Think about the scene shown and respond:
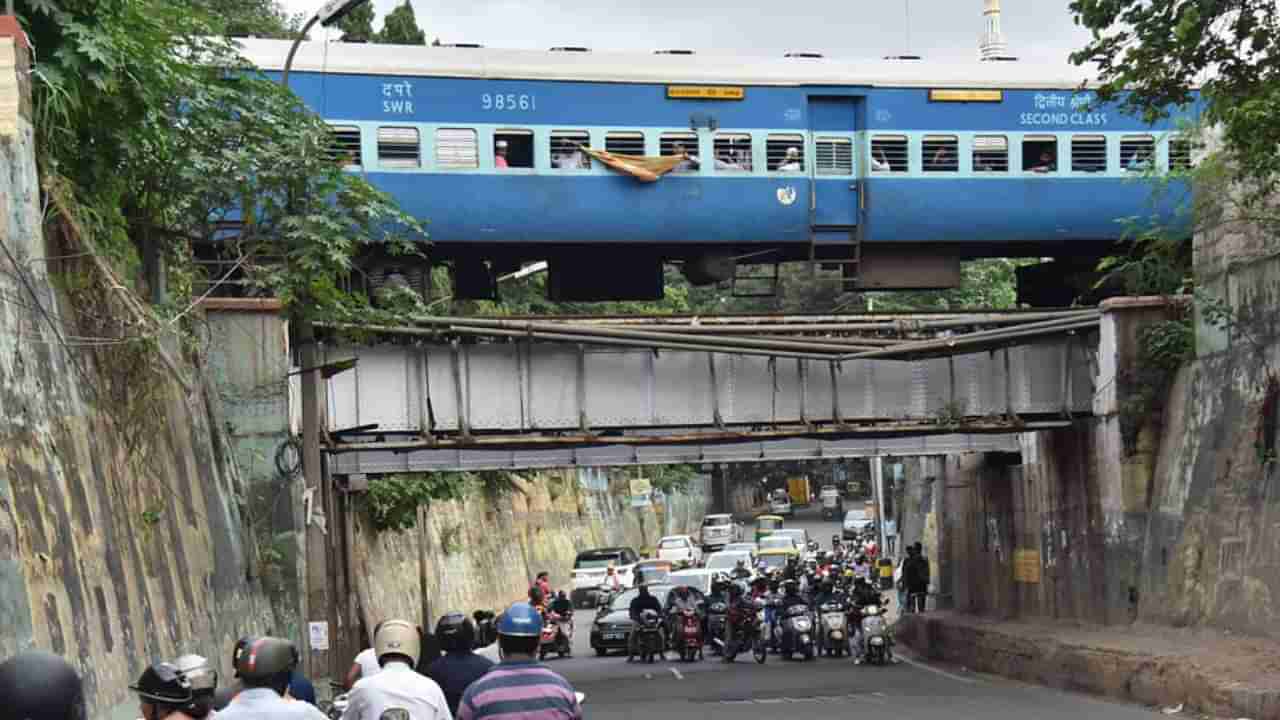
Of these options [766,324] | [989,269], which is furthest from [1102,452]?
[989,269]

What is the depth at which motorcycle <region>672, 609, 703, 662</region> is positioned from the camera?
35.6 metres

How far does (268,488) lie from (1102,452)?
1258cm

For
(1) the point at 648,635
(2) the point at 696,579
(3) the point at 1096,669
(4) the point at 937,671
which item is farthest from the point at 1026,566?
(2) the point at 696,579

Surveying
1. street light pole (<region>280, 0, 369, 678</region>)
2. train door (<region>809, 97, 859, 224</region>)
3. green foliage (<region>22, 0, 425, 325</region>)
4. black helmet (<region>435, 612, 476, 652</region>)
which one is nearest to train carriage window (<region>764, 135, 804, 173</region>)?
train door (<region>809, 97, 859, 224</region>)

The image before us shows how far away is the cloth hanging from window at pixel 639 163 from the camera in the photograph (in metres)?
26.2

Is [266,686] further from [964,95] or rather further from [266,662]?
[964,95]

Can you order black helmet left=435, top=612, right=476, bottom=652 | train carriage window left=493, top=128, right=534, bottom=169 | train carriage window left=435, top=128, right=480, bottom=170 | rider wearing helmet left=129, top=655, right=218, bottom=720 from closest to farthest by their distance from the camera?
rider wearing helmet left=129, top=655, right=218, bottom=720 → black helmet left=435, top=612, right=476, bottom=652 → train carriage window left=435, top=128, right=480, bottom=170 → train carriage window left=493, top=128, right=534, bottom=169

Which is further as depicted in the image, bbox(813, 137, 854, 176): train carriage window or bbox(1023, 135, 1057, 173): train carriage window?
bbox(1023, 135, 1057, 173): train carriage window

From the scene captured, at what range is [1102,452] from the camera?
29922 mm

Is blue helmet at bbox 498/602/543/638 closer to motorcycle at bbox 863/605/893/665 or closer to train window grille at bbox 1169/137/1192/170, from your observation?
train window grille at bbox 1169/137/1192/170

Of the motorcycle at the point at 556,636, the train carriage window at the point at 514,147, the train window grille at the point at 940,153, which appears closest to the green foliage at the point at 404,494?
the motorcycle at the point at 556,636

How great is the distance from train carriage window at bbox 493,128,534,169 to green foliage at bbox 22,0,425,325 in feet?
5.53

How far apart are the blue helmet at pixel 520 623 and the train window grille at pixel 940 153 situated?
20427mm

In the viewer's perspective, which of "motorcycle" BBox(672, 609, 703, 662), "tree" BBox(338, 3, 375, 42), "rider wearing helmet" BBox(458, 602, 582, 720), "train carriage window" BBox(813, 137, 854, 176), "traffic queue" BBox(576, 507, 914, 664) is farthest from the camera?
"tree" BBox(338, 3, 375, 42)
